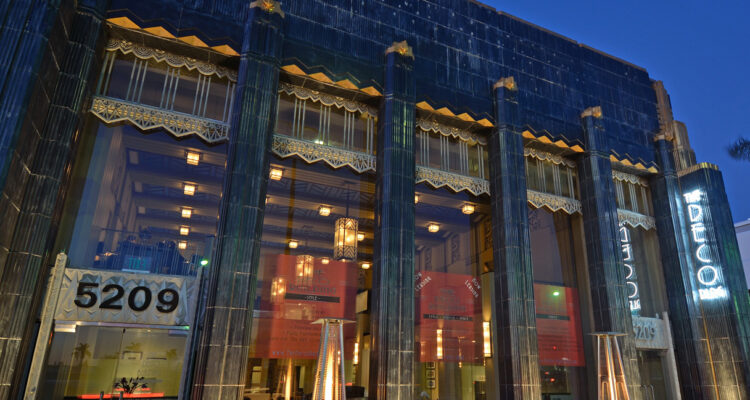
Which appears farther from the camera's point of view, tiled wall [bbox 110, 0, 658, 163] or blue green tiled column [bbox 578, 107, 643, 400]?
blue green tiled column [bbox 578, 107, 643, 400]

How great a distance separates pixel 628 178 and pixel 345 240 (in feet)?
38.2

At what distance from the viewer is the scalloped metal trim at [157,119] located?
36.5 feet

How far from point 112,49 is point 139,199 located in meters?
3.82

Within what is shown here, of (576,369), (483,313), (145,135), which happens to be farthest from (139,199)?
(576,369)

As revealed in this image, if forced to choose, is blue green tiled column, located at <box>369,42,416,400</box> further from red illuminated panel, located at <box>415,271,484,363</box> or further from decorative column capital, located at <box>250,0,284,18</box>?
decorative column capital, located at <box>250,0,284,18</box>

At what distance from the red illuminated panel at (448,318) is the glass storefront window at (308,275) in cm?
170

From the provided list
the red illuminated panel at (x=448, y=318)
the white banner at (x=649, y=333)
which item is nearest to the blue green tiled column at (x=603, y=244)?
the white banner at (x=649, y=333)

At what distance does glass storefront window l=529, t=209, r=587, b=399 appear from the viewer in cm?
1421

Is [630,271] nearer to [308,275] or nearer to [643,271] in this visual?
[643,271]

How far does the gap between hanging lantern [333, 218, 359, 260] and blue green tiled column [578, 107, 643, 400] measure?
8.28 m

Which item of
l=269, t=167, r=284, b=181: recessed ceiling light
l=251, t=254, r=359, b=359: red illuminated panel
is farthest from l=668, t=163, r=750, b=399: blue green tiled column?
l=269, t=167, r=284, b=181: recessed ceiling light

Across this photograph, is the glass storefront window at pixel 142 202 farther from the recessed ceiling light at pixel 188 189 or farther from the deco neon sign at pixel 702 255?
the deco neon sign at pixel 702 255

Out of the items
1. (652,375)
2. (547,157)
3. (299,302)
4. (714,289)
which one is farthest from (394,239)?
(714,289)

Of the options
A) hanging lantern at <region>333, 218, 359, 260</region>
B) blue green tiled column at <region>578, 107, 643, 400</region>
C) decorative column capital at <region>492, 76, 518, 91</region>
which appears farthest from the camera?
decorative column capital at <region>492, 76, 518, 91</region>
